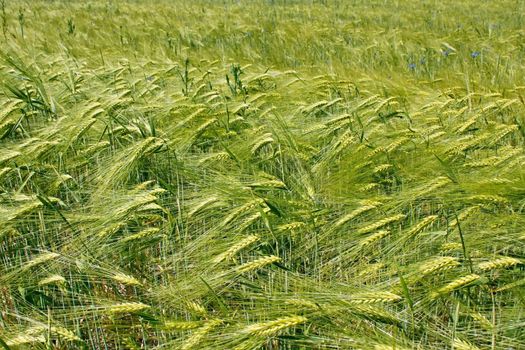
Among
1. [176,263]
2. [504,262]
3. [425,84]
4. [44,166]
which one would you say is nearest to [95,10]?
[425,84]

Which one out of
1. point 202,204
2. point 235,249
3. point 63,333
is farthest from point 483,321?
point 63,333

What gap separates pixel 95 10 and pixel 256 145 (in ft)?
24.3

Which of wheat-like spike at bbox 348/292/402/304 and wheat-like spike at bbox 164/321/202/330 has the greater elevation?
wheat-like spike at bbox 348/292/402/304

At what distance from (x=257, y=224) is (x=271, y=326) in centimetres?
55

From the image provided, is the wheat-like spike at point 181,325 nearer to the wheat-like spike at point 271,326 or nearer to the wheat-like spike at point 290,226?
the wheat-like spike at point 271,326

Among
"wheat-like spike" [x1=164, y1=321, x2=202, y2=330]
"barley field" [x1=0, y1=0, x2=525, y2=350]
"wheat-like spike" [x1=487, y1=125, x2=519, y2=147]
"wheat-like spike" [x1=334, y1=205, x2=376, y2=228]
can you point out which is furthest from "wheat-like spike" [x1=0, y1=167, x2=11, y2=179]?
"wheat-like spike" [x1=487, y1=125, x2=519, y2=147]

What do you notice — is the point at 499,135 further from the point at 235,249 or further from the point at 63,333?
the point at 63,333

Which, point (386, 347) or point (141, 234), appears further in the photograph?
point (141, 234)

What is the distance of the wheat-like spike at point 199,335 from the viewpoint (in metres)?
1.08

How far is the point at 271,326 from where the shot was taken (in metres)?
1.05

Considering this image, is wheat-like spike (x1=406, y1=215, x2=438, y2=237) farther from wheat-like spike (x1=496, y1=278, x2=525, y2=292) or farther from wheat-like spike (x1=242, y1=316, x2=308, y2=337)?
wheat-like spike (x1=242, y1=316, x2=308, y2=337)

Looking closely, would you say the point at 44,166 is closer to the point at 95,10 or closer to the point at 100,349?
the point at 100,349

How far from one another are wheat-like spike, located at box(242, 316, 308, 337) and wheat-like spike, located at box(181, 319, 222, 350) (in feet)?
0.29

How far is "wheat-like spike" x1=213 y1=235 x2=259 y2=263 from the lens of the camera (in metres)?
1.30
